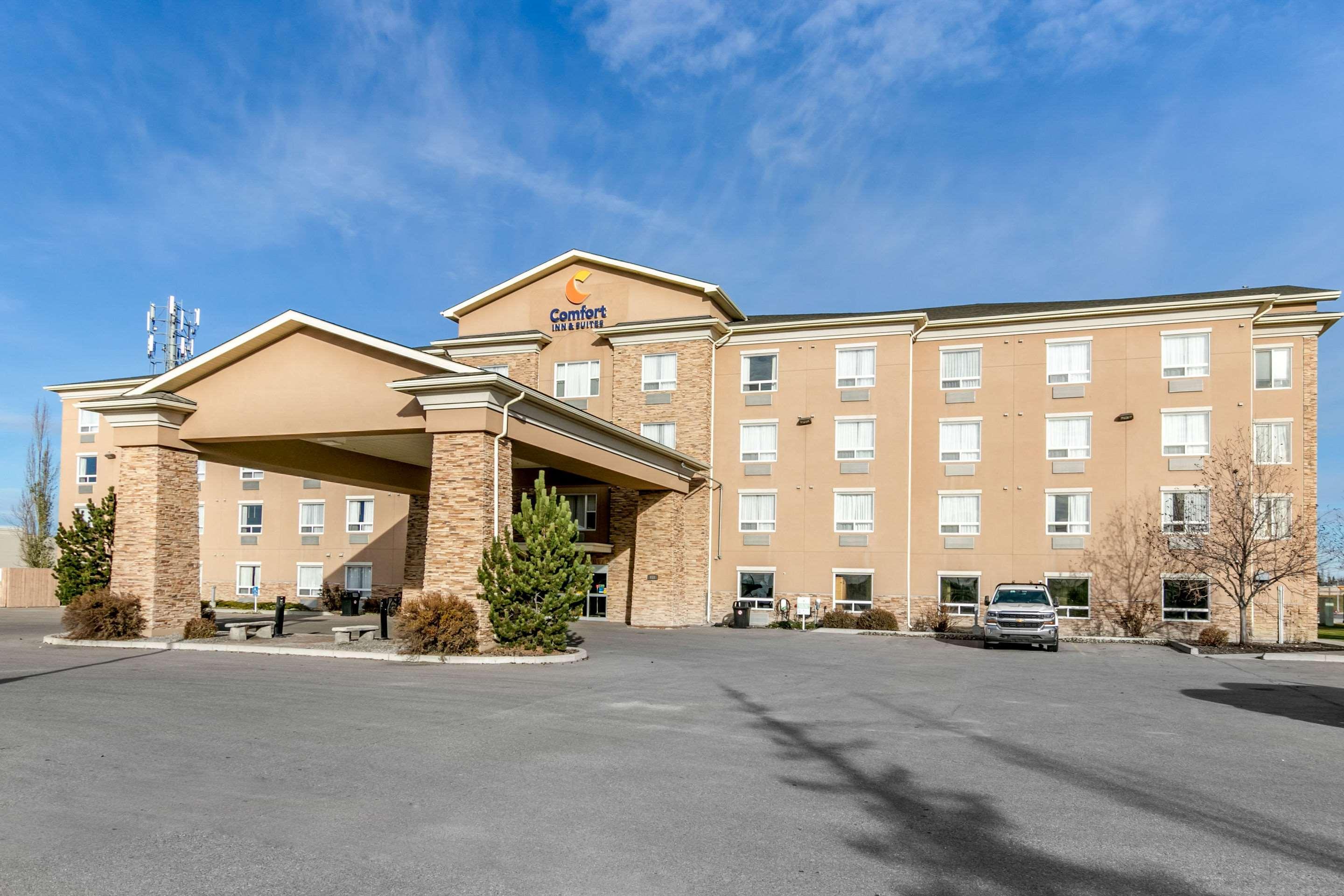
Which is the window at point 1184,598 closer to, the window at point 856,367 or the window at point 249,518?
the window at point 856,367

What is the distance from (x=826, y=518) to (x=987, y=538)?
573cm

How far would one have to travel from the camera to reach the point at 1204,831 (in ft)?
23.7

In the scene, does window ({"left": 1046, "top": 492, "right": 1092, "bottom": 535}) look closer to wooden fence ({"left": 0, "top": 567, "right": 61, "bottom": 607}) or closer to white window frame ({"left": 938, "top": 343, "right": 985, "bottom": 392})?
white window frame ({"left": 938, "top": 343, "right": 985, "bottom": 392})

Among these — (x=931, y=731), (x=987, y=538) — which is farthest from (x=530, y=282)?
(x=931, y=731)

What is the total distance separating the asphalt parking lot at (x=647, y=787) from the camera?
19.9 feet

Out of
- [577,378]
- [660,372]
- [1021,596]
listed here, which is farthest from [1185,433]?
[577,378]

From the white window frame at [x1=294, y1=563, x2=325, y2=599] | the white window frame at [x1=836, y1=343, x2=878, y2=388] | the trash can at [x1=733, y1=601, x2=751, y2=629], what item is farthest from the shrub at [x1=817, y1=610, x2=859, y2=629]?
the white window frame at [x1=294, y1=563, x2=325, y2=599]

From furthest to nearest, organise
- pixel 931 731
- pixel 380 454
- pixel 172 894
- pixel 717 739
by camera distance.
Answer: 1. pixel 380 454
2. pixel 931 731
3. pixel 717 739
4. pixel 172 894

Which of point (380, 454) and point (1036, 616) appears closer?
point (1036, 616)

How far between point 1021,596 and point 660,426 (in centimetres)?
1480

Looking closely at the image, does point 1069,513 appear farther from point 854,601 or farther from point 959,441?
point 854,601

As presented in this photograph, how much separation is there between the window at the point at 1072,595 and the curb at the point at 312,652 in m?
19.0

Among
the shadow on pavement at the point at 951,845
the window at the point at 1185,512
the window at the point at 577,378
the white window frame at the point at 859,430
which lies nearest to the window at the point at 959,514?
the white window frame at the point at 859,430

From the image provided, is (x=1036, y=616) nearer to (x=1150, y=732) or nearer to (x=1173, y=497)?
(x=1173, y=497)
